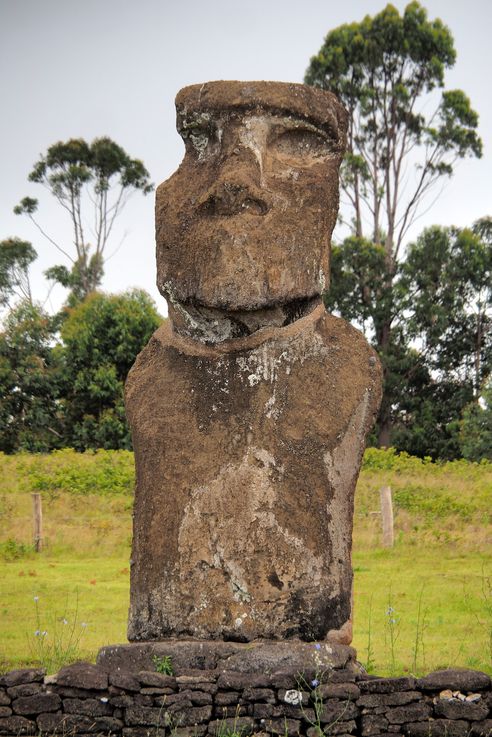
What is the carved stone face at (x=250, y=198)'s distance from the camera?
273 inches

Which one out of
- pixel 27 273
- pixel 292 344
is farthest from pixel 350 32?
pixel 292 344

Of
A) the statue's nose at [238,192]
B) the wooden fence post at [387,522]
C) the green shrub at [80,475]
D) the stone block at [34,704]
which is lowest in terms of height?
the stone block at [34,704]

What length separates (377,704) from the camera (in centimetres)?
628

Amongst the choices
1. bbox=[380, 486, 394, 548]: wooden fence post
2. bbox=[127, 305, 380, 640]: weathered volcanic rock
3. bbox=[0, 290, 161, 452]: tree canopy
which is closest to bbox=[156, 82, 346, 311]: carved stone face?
bbox=[127, 305, 380, 640]: weathered volcanic rock

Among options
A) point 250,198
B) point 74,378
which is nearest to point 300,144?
point 250,198

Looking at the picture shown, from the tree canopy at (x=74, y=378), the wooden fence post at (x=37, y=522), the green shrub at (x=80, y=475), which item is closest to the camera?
the wooden fence post at (x=37, y=522)

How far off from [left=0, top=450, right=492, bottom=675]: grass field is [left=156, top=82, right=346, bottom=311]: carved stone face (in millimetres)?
2988

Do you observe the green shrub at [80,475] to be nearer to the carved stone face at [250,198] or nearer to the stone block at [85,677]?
the carved stone face at [250,198]

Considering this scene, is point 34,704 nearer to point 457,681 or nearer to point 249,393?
point 249,393

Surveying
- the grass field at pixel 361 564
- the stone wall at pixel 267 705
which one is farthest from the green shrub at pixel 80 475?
the stone wall at pixel 267 705

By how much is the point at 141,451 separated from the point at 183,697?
154cm

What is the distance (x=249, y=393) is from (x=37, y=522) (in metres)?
10.3

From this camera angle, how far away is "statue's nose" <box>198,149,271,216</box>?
7.00 m

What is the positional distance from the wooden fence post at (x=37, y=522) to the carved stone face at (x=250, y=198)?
980 cm
